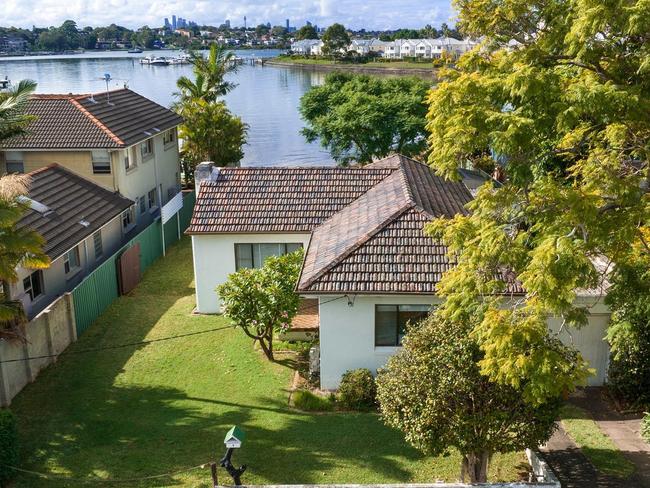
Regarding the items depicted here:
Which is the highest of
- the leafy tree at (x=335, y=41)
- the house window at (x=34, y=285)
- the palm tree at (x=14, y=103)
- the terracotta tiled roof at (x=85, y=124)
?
the leafy tree at (x=335, y=41)

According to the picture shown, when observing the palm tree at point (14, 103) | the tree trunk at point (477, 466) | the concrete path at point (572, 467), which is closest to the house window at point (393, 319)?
the concrete path at point (572, 467)

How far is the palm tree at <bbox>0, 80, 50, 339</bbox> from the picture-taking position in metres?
16.7

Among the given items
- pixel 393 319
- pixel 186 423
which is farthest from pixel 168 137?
pixel 186 423

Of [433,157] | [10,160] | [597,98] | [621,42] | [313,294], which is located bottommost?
[313,294]

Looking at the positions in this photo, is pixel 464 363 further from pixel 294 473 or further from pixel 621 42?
pixel 621 42

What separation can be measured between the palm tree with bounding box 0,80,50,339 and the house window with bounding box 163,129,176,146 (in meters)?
21.3

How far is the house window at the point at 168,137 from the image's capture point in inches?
1585

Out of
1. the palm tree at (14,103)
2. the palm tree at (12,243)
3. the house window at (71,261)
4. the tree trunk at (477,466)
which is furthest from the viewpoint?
the house window at (71,261)

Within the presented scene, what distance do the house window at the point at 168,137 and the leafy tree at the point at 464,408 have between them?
30402mm

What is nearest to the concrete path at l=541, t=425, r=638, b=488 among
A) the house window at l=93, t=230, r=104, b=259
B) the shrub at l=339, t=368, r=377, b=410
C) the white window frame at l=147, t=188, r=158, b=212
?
the shrub at l=339, t=368, r=377, b=410

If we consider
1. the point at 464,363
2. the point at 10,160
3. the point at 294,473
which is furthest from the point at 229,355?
the point at 10,160

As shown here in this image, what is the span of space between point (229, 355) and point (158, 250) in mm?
13056

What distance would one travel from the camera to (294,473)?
51.0 feet

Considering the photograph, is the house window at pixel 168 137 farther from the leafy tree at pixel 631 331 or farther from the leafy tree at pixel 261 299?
the leafy tree at pixel 631 331
